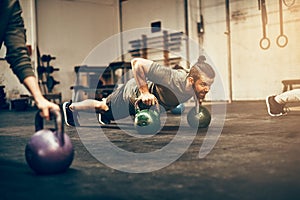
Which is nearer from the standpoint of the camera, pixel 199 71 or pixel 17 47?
pixel 17 47

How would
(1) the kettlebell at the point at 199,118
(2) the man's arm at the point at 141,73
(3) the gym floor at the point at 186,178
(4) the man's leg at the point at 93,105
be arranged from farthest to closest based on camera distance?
(4) the man's leg at the point at 93,105
(1) the kettlebell at the point at 199,118
(2) the man's arm at the point at 141,73
(3) the gym floor at the point at 186,178

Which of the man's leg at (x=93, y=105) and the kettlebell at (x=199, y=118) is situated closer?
the kettlebell at (x=199, y=118)

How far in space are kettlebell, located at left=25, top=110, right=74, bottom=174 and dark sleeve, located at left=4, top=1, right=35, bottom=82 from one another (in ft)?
0.80

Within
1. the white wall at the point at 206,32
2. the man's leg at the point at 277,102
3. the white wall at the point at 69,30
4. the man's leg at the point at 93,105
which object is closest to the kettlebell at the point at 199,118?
the man's leg at the point at 93,105

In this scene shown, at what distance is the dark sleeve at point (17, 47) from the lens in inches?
61.5

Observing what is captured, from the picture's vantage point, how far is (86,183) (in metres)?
1.36

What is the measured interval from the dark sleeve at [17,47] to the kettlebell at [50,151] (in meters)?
0.24

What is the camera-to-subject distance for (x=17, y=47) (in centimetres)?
159

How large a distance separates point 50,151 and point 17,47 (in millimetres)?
490

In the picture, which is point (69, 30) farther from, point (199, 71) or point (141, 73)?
point (199, 71)

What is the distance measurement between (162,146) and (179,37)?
→ 21.4ft

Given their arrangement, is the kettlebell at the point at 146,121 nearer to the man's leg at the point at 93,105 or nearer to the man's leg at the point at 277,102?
the man's leg at the point at 93,105

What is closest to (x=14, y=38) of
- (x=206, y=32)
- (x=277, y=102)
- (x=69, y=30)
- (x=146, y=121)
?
(x=146, y=121)

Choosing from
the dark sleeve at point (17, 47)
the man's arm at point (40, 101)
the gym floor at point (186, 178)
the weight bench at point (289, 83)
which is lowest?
the gym floor at point (186, 178)
